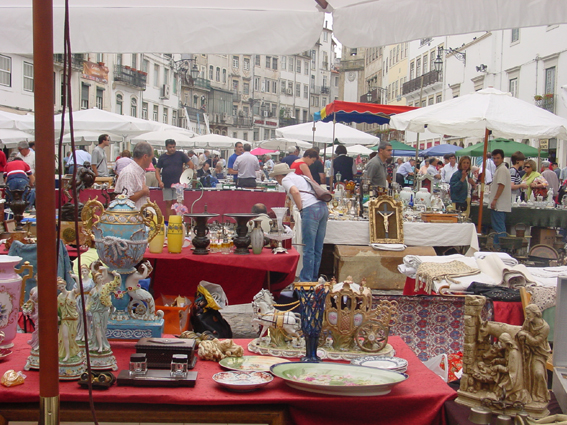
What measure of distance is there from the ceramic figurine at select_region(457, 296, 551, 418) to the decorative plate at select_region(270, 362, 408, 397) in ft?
0.87

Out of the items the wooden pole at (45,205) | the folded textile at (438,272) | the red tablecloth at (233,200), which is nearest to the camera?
the wooden pole at (45,205)

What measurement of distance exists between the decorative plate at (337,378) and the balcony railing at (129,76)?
111ft

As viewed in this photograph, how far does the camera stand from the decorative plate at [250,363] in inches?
93.6

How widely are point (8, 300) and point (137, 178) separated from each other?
3200 mm

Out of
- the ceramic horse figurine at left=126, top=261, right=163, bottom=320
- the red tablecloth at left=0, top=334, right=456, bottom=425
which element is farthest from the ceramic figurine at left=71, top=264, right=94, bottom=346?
the ceramic horse figurine at left=126, top=261, right=163, bottom=320

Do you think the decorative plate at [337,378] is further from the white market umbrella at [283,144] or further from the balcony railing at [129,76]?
the balcony railing at [129,76]

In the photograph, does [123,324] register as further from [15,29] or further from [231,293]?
[231,293]

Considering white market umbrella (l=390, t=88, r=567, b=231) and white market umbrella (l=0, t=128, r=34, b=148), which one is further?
white market umbrella (l=0, t=128, r=34, b=148)

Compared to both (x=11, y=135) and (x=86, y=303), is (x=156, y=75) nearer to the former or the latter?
(x=11, y=135)

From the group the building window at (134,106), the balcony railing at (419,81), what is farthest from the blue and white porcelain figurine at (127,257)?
the building window at (134,106)

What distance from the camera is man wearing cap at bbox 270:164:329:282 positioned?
6453mm

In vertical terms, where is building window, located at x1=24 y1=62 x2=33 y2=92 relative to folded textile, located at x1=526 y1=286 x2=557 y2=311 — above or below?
above

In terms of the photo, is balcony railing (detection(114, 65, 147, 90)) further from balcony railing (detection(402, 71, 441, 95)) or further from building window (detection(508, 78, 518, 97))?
building window (detection(508, 78, 518, 97))

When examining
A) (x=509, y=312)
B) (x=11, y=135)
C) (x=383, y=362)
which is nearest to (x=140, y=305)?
(x=383, y=362)
